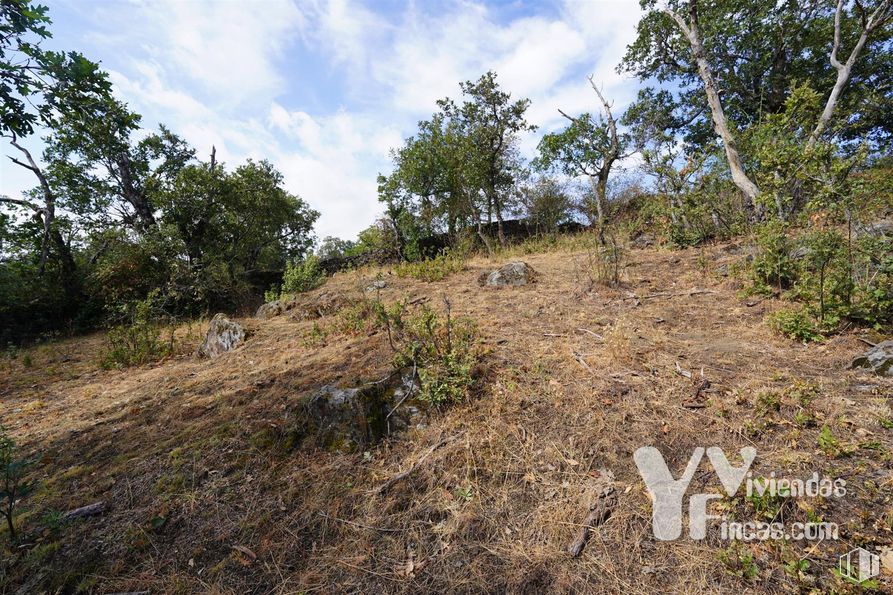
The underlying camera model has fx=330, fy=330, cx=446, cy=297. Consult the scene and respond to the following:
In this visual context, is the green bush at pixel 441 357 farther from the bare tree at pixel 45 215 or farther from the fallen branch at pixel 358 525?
the bare tree at pixel 45 215

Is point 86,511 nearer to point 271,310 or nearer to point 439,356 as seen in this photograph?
point 439,356

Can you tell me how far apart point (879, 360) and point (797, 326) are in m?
0.80

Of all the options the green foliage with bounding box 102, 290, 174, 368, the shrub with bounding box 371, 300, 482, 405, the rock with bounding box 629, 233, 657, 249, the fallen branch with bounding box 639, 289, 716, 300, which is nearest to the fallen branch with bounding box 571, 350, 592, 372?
the shrub with bounding box 371, 300, 482, 405

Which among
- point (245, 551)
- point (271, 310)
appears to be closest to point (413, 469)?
point (245, 551)

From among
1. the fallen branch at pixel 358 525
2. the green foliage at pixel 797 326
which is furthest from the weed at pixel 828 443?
the fallen branch at pixel 358 525

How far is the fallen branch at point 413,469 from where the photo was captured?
2.19 metres

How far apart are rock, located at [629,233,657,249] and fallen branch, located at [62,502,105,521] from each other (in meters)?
10.8

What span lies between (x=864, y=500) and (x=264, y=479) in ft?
11.3

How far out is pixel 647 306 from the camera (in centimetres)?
487

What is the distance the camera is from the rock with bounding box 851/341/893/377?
8.64 ft

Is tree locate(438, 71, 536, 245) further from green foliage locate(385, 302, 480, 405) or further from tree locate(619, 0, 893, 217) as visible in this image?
green foliage locate(385, 302, 480, 405)

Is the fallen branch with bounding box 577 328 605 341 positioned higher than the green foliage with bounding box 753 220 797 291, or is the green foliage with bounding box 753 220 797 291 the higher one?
the green foliage with bounding box 753 220 797 291

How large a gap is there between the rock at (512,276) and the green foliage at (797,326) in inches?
143

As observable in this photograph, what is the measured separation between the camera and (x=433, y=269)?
8172 millimetres
